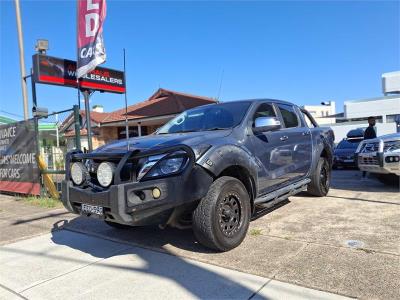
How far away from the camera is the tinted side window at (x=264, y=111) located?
523cm

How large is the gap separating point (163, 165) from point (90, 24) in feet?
19.2

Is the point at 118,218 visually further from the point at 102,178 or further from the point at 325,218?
the point at 325,218

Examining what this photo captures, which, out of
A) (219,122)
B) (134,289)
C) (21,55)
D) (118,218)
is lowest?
(134,289)

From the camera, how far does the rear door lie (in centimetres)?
569

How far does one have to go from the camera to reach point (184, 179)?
3742 mm

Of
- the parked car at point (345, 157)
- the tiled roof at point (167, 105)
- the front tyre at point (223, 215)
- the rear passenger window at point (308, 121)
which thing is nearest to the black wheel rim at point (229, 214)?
the front tyre at point (223, 215)

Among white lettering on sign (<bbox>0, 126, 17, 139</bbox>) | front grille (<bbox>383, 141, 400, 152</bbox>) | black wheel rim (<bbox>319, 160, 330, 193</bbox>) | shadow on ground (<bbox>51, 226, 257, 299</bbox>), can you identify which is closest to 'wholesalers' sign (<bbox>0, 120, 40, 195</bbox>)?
white lettering on sign (<bbox>0, 126, 17, 139</bbox>)

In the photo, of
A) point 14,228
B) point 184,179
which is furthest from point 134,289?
point 14,228

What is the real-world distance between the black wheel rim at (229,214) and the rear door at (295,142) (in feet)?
4.96

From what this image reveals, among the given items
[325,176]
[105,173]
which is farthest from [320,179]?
[105,173]

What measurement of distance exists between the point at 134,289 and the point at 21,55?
10.1m

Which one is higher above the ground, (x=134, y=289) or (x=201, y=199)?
(x=201, y=199)

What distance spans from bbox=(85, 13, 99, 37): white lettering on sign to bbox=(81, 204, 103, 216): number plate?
533cm

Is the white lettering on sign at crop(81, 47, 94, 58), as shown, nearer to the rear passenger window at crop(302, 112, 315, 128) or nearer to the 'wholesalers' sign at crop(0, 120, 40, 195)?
the 'wholesalers' sign at crop(0, 120, 40, 195)
